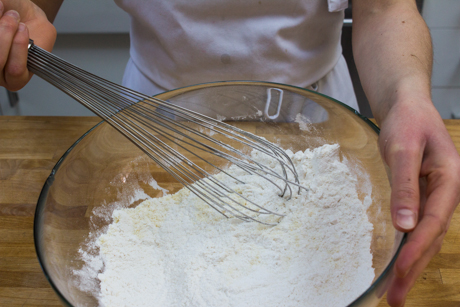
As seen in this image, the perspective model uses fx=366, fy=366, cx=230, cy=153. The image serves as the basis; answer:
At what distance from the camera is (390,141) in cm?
47

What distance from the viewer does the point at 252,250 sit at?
0.56m

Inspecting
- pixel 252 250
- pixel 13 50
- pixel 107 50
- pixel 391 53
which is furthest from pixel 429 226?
pixel 107 50

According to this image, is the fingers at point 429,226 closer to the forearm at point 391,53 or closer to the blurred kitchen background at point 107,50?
the forearm at point 391,53

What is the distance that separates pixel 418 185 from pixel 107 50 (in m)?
1.50

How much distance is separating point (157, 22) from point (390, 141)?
565mm

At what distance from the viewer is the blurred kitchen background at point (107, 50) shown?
4.92ft

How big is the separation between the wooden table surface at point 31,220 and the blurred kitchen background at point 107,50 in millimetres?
757

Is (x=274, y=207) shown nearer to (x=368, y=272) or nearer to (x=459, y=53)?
(x=368, y=272)

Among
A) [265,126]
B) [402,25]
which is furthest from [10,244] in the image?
[402,25]

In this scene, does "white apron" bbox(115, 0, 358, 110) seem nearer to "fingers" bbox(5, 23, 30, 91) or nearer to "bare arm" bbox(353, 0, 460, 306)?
"bare arm" bbox(353, 0, 460, 306)

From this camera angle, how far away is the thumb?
388 mm

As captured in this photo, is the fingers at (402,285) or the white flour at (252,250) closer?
the fingers at (402,285)

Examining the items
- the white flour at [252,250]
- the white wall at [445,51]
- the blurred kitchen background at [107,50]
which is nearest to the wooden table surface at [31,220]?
the white flour at [252,250]

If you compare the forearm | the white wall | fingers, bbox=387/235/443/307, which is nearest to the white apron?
the forearm
